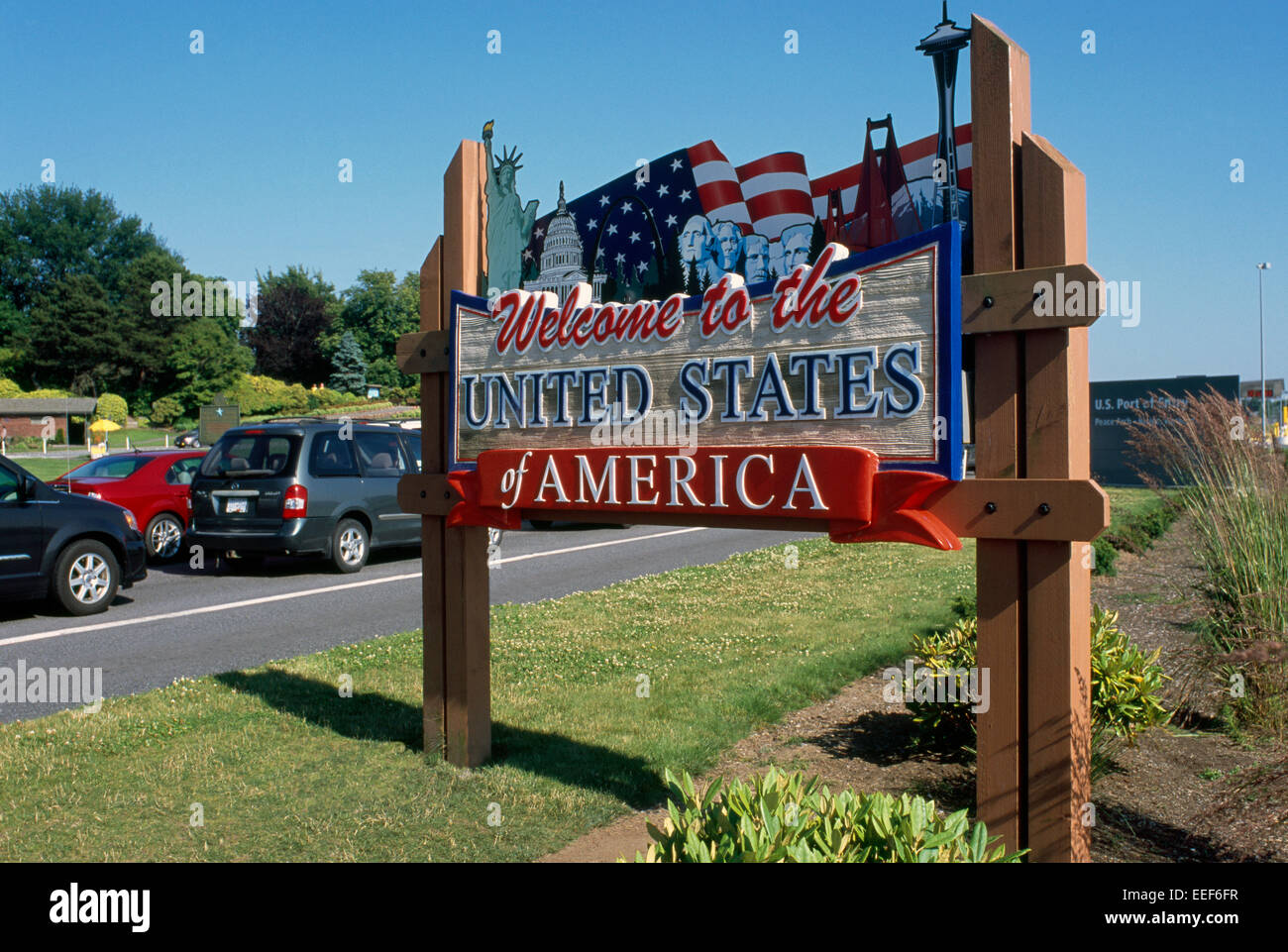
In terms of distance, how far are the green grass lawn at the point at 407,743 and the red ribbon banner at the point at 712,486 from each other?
1.37m

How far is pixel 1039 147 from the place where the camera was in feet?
11.1

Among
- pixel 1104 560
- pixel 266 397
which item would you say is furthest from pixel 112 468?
pixel 266 397

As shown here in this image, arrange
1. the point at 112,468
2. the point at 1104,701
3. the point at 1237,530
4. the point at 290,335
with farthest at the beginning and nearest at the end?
the point at 290,335 → the point at 112,468 → the point at 1237,530 → the point at 1104,701

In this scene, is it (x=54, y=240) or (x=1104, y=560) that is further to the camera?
(x=54, y=240)

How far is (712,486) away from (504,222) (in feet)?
7.04

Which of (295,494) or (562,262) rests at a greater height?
(562,262)

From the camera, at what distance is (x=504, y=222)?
5375 millimetres

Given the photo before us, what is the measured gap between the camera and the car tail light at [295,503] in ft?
40.3

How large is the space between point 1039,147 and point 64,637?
8.80m

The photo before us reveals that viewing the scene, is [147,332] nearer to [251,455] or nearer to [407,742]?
[251,455]

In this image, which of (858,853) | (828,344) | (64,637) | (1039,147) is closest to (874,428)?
(828,344)

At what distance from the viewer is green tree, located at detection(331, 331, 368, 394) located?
63719 millimetres

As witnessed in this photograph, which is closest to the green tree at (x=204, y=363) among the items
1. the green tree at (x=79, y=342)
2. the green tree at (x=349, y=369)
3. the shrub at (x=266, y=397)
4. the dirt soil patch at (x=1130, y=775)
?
the shrub at (x=266, y=397)

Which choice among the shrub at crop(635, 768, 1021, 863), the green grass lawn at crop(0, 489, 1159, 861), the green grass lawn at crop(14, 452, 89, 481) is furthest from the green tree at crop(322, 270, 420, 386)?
the shrub at crop(635, 768, 1021, 863)
